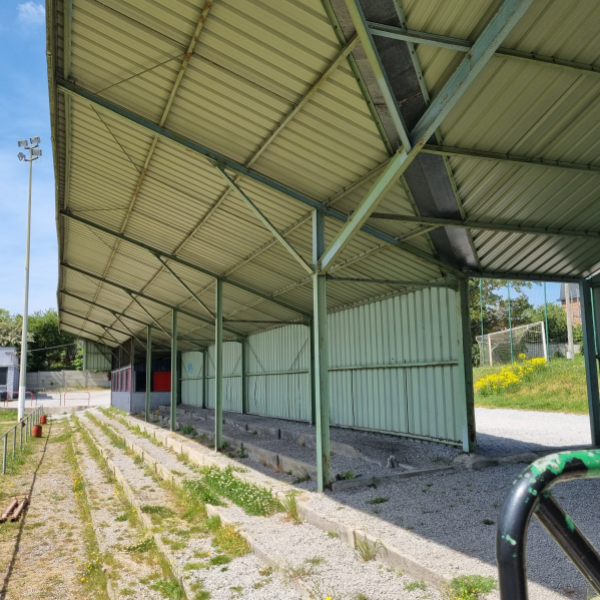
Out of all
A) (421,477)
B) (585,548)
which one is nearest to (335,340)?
(421,477)

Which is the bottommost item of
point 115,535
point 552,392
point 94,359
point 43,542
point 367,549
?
point 43,542

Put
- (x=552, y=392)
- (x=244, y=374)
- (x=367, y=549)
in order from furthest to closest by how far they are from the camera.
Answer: (x=244, y=374), (x=552, y=392), (x=367, y=549)

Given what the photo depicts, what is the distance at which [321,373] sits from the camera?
8961mm

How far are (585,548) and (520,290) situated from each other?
137 feet

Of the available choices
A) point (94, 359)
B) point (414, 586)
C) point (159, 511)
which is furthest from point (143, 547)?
point (94, 359)

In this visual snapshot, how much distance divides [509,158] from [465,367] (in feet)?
15.9

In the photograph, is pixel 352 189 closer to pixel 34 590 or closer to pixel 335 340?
pixel 34 590

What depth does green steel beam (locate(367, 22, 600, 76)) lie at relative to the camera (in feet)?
17.0

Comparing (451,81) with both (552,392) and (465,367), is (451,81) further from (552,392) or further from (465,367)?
(552,392)

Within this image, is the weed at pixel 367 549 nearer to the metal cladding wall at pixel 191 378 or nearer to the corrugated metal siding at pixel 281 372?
the corrugated metal siding at pixel 281 372

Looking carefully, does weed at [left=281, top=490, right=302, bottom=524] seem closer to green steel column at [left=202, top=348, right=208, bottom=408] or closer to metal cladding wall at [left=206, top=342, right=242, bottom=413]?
metal cladding wall at [left=206, top=342, right=242, bottom=413]

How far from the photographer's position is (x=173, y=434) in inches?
746

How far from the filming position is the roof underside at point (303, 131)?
5.93 meters

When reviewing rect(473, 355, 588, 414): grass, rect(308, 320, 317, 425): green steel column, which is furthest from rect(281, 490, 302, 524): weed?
rect(473, 355, 588, 414): grass
